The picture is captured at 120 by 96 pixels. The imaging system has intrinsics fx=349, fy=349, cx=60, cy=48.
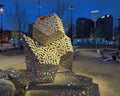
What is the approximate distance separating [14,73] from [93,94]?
2499 millimetres

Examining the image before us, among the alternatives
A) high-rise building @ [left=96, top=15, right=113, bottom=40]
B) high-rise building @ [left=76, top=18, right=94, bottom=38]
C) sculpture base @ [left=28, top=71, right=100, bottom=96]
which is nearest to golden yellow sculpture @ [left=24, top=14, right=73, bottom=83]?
sculpture base @ [left=28, top=71, right=100, bottom=96]

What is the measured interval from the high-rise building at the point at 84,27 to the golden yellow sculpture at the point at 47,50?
302 ft

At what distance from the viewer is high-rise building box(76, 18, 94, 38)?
10579 centimetres

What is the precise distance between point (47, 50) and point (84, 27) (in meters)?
96.4

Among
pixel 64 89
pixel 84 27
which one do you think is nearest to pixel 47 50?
pixel 64 89

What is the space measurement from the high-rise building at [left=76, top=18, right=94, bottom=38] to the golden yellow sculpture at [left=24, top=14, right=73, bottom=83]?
92192mm

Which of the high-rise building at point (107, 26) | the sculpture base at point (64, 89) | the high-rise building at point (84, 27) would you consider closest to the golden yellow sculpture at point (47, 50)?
the sculpture base at point (64, 89)

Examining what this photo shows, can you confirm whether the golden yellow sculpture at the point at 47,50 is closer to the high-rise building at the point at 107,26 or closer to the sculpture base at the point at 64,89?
the sculpture base at the point at 64,89

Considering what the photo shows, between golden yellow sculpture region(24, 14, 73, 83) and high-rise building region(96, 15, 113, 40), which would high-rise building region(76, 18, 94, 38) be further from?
golden yellow sculpture region(24, 14, 73, 83)

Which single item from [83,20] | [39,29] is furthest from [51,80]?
[83,20]

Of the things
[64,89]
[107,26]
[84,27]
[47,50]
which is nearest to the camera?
[64,89]

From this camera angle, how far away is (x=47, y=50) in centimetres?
1194

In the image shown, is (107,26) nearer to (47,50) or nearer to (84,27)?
(84,27)

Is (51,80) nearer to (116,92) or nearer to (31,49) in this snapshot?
(31,49)
